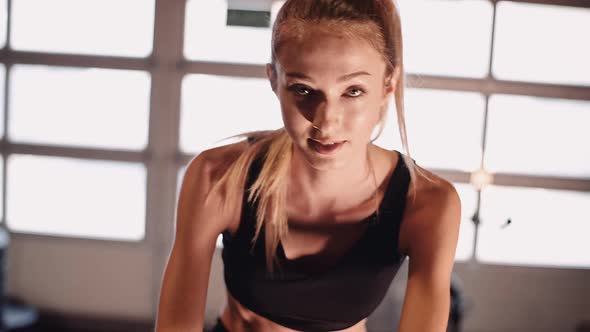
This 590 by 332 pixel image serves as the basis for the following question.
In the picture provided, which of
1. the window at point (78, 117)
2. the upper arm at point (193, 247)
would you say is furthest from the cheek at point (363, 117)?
the window at point (78, 117)

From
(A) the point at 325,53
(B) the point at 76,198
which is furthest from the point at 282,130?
(B) the point at 76,198

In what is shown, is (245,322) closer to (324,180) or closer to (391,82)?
(324,180)

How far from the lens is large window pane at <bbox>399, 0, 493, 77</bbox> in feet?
7.94

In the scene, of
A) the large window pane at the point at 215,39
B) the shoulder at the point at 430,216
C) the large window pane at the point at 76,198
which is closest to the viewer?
the shoulder at the point at 430,216

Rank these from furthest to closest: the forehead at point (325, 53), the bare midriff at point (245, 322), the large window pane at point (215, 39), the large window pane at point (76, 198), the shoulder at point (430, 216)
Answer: the large window pane at point (76, 198), the large window pane at point (215, 39), the bare midriff at point (245, 322), the shoulder at point (430, 216), the forehead at point (325, 53)

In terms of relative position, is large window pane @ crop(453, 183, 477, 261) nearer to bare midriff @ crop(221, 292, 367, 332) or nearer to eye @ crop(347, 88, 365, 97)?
bare midriff @ crop(221, 292, 367, 332)

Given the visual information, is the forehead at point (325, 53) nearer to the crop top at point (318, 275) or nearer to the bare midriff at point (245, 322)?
the crop top at point (318, 275)

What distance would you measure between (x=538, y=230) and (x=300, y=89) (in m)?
2.23

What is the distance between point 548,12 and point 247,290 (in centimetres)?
222

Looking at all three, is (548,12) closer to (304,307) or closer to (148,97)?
(148,97)

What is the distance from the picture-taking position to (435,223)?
729mm

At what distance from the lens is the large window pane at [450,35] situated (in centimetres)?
242

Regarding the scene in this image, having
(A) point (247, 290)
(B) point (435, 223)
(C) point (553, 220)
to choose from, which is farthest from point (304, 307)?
(C) point (553, 220)

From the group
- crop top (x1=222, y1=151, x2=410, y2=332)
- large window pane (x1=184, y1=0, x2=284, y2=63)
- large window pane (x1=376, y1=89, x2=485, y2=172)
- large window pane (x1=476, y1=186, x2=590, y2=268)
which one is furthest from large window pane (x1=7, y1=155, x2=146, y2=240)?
crop top (x1=222, y1=151, x2=410, y2=332)
